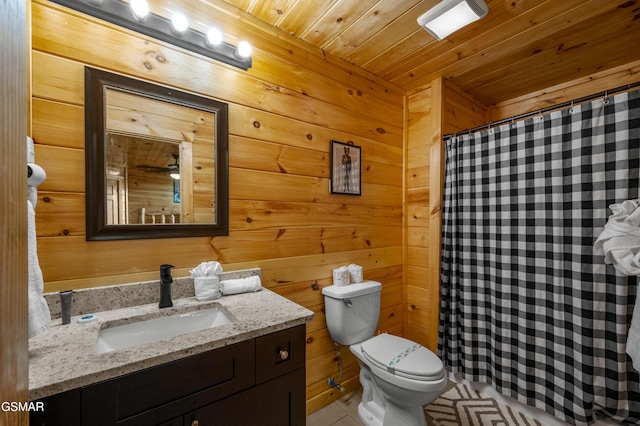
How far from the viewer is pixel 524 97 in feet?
7.86

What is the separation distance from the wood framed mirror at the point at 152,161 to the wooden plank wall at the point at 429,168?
5.01 ft

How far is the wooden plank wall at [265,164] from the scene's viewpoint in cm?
106

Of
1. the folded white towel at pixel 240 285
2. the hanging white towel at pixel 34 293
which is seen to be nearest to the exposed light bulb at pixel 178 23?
the hanging white towel at pixel 34 293

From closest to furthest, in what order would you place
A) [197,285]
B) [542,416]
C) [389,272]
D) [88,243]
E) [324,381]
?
[88,243], [197,285], [542,416], [324,381], [389,272]

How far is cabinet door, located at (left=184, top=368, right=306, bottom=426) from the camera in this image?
0.88 metres

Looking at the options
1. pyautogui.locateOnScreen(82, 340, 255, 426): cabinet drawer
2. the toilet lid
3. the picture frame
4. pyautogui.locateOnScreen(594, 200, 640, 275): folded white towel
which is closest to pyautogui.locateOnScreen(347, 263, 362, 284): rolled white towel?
the toilet lid

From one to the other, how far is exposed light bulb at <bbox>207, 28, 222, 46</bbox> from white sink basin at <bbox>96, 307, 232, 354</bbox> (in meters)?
1.25

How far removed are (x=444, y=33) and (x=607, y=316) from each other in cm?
174

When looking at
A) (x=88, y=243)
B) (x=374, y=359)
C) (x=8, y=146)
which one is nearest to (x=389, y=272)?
(x=374, y=359)

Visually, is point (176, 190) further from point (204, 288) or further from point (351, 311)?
point (351, 311)

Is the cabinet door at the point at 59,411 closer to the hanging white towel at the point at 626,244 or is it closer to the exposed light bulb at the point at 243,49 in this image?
the exposed light bulb at the point at 243,49

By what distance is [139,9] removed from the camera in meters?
1.12

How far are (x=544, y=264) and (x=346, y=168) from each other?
133 cm

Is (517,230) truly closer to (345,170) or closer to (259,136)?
(345,170)
